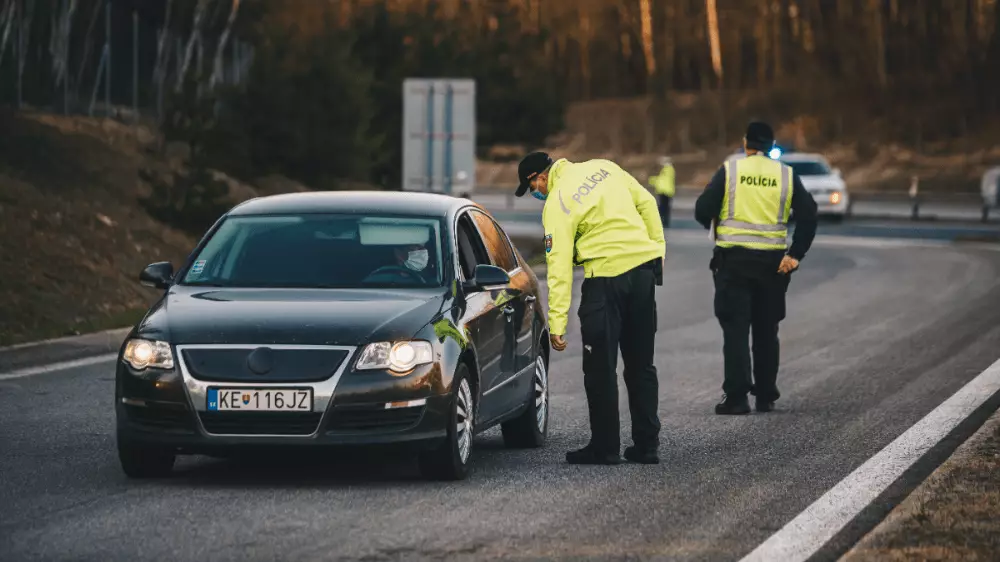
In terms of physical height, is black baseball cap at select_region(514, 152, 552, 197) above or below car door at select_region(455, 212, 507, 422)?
above

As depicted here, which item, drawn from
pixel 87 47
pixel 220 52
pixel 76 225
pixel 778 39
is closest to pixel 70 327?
pixel 76 225

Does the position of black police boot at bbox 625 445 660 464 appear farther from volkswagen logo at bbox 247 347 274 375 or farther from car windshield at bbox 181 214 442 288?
volkswagen logo at bbox 247 347 274 375

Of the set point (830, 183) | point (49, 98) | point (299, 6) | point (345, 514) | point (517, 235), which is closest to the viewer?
point (345, 514)

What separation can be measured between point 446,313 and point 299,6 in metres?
133

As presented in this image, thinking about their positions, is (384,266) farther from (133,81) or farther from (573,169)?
(133,81)

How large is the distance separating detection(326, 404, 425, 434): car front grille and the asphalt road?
30 centimetres

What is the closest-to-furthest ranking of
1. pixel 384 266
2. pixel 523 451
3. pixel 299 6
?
pixel 384 266, pixel 523 451, pixel 299 6

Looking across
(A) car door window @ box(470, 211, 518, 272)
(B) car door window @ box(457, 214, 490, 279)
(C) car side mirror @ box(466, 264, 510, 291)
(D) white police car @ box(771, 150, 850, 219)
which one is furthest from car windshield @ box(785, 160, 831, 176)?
(C) car side mirror @ box(466, 264, 510, 291)

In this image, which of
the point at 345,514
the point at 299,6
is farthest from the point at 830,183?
the point at 299,6

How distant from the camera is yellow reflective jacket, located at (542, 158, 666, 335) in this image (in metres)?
9.84

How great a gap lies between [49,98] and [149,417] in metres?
25.5

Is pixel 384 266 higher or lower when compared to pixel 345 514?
higher

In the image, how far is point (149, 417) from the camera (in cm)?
891

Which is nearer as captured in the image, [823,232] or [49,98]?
[49,98]
